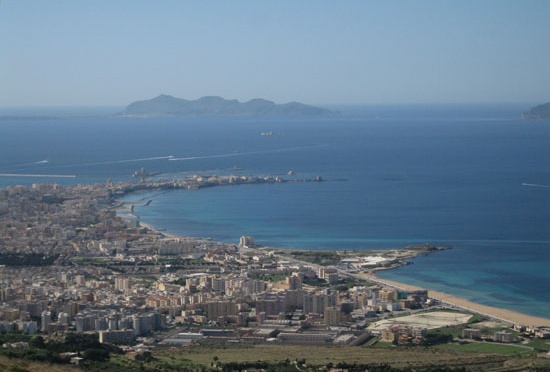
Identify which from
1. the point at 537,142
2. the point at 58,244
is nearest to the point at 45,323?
the point at 58,244

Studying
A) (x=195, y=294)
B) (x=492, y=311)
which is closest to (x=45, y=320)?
(x=195, y=294)

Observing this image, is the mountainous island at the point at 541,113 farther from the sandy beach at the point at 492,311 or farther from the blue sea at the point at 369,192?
the sandy beach at the point at 492,311

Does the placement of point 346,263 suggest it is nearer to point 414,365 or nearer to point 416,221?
point 416,221

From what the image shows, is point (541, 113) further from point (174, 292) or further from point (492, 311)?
point (492, 311)

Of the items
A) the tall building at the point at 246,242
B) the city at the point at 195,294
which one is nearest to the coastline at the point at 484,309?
the city at the point at 195,294

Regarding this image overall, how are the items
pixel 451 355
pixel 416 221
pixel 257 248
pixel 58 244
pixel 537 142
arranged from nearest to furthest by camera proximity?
pixel 451 355, pixel 257 248, pixel 58 244, pixel 416 221, pixel 537 142
